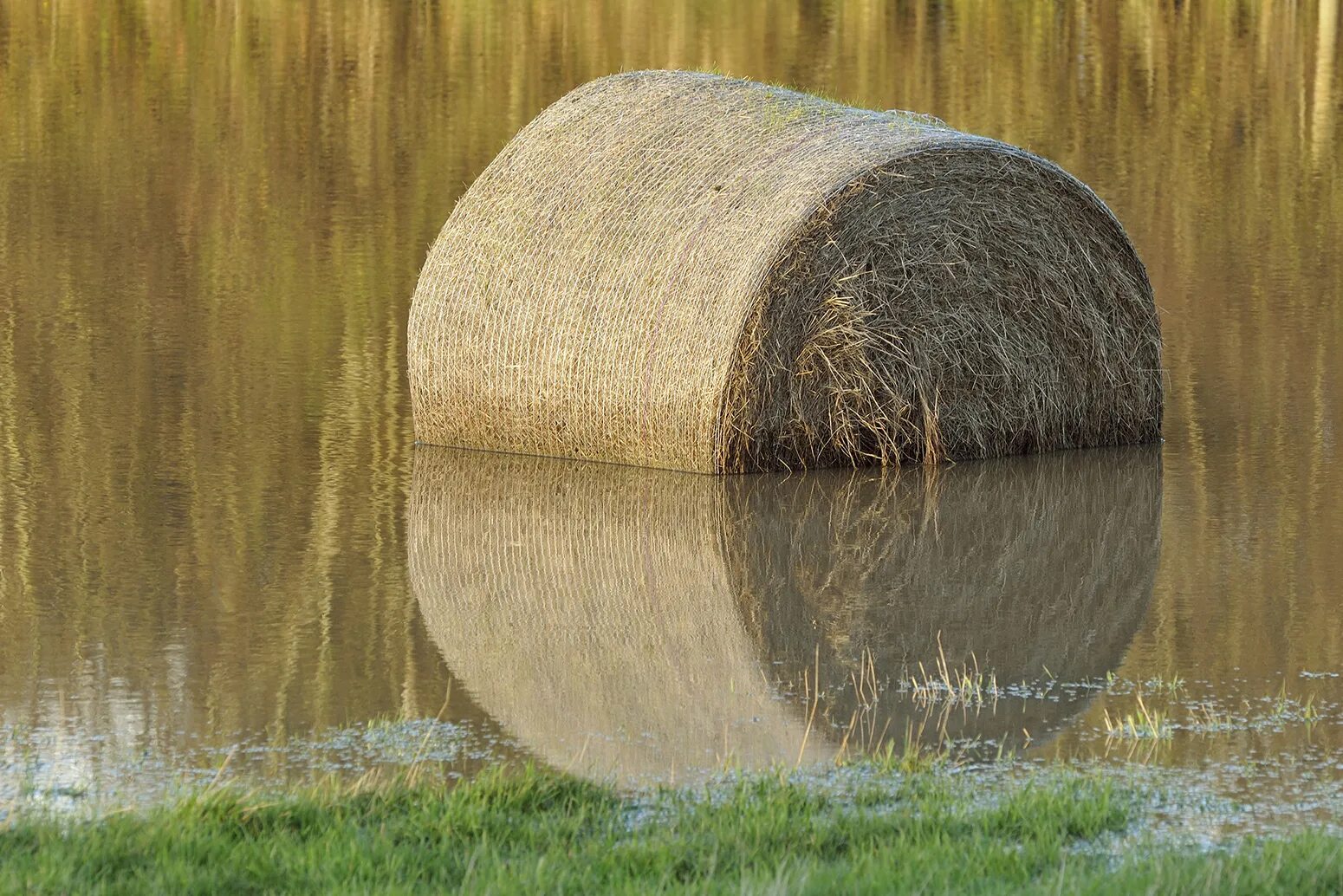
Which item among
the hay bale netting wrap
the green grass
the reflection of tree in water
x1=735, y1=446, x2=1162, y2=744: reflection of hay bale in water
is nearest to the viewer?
the green grass

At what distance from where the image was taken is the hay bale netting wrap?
10.1 metres

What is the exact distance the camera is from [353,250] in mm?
16875

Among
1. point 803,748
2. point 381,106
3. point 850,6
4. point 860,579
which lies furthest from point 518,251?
Result: point 850,6

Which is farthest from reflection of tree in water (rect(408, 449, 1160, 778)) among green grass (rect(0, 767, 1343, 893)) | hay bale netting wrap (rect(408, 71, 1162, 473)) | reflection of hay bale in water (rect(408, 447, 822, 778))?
green grass (rect(0, 767, 1343, 893))

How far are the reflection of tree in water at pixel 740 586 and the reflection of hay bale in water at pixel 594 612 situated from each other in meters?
0.01

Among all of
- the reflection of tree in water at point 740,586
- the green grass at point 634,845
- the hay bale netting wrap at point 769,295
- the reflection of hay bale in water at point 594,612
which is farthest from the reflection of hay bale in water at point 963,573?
the green grass at point 634,845

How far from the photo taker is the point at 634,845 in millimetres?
5031

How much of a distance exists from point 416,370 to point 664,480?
5.00 feet

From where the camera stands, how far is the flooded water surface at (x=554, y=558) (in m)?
6.20

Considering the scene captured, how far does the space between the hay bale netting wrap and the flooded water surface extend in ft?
0.89

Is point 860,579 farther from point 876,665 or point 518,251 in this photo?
point 518,251

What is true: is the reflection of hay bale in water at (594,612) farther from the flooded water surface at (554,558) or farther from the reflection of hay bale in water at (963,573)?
the reflection of hay bale in water at (963,573)

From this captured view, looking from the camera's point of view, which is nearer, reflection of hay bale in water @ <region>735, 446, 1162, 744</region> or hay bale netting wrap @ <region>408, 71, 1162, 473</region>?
reflection of hay bale in water @ <region>735, 446, 1162, 744</region>

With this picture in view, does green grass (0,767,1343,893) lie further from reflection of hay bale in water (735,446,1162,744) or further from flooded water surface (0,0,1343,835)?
reflection of hay bale in water (735,446,1162,744)
